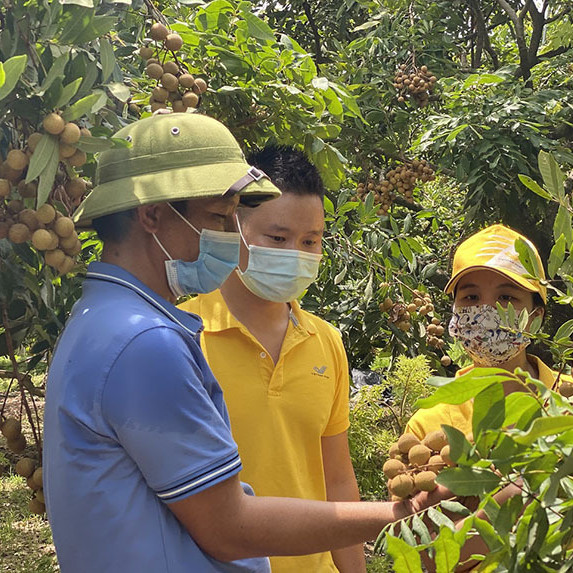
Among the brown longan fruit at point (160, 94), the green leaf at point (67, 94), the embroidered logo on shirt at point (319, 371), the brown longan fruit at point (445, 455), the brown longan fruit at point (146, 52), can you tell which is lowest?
the embroidered logo on shirt at point (319, 371)

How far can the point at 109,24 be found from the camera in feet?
5.07

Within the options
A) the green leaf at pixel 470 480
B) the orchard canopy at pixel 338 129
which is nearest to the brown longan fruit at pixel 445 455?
the orchard canopy at pixel 338 129

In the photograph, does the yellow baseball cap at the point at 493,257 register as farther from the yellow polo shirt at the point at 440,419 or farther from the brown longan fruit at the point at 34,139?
the brown longan fruit at the point at 34,139

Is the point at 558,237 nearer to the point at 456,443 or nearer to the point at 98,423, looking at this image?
the point at 456,443

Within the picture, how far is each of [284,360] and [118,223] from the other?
0.70 meters

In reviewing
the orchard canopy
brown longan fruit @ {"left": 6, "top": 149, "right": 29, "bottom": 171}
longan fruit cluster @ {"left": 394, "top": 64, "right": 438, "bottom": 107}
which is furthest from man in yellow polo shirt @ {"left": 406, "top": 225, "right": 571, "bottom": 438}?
longan fruit cluster @ {"left": 394, "top": 64, "right": 438, "bottom": 107}

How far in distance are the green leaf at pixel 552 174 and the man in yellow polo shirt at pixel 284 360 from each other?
1045mm

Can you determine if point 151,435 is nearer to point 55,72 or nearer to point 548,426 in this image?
point 548,426

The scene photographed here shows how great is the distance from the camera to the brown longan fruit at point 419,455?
137 cm

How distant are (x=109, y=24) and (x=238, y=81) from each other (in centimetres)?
97

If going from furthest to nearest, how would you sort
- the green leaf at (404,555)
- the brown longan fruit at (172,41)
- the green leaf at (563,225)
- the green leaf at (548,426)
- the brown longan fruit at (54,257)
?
the brown longan fruit at (172,41)
the brown longan fruit at (54,257)
the green leaf at (563,225)
the green leaf at (404,555)
the green leaf at (548,426)

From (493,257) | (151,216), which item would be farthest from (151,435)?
(493,257)

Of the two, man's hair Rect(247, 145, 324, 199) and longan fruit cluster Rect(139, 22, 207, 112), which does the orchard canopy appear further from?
man's hair Rect(247, 145, 324, 199)

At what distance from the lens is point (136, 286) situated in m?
1.31
